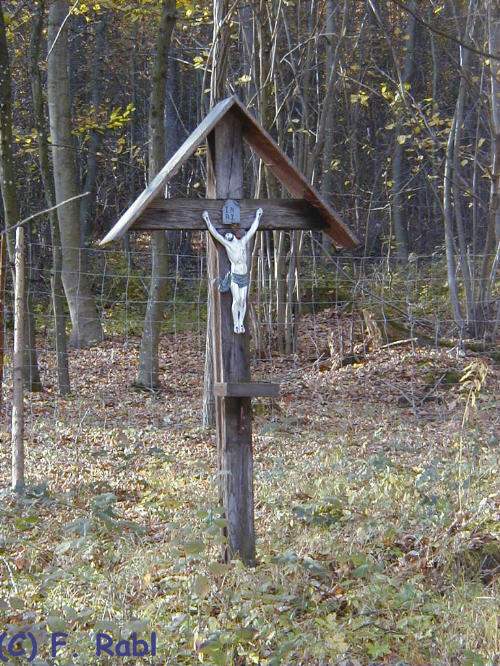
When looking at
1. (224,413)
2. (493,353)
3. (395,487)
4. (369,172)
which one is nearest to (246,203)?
(224,413)

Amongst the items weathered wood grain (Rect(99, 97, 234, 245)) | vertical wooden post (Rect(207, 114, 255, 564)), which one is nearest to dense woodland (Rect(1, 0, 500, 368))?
weathered wood grain (Rect(99, 97, 234, 245))

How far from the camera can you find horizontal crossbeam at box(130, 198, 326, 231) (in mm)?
5102

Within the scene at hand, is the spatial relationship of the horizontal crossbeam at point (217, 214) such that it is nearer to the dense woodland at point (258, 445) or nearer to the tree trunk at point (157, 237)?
the dense woodland at point (258, 445)

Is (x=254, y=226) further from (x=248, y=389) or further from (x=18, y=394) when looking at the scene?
(x=18, y=394)

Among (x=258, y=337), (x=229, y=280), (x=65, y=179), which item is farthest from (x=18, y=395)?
(x=65, y=179)

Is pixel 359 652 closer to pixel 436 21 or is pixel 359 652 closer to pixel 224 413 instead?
pixel 224 413

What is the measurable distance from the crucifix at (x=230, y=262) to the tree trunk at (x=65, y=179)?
8.83 m

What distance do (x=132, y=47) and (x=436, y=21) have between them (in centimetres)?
872

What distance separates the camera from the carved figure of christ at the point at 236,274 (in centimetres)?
518

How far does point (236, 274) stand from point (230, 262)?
0.10 metres

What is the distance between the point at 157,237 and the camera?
11430mm

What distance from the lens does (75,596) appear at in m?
4.72

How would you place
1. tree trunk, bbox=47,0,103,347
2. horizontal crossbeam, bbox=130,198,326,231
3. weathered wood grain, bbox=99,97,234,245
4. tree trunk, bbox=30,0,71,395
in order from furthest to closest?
1. tree trunk, bbox=47,0,103,347
2. tree trunk, bbox=30,0,71,395
3. horizontal crossbeam, bbox=130,198,326,231
4. weathered wood grain, bbox=99,97,234,245

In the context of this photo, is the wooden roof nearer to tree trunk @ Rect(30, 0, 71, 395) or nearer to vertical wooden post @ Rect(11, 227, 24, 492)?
vertical wooden post @ Rect(11, 227, 24, 492)
